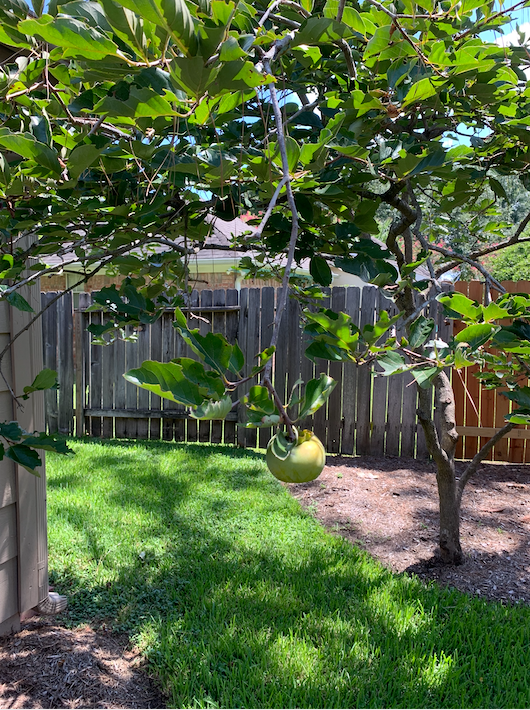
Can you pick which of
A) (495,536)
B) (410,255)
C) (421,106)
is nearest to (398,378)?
(495,536)

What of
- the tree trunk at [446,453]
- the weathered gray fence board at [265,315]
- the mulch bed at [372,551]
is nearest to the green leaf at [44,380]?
the mulch bed at [372,551]

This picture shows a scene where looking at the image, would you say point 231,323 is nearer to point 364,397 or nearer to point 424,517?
point 364,397

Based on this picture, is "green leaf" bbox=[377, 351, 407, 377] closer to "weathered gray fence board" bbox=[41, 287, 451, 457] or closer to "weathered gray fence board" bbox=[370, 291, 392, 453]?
"weathered gray fence board" bbox=[41, 287, 451, 457]

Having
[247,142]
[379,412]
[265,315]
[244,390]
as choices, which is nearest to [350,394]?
[379,412]

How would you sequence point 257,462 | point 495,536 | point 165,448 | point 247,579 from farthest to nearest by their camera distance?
point 165,448 → point 257,462 → point 495,536 → point 247,579

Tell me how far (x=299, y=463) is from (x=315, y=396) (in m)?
0.13

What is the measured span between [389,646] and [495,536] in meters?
1.74

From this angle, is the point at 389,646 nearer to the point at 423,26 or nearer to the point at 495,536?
the point at 495,536

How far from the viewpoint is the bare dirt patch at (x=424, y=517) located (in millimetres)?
3033

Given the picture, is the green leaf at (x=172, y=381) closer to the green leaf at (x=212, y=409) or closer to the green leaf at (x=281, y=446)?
the green leaf at (x=212, y=409)

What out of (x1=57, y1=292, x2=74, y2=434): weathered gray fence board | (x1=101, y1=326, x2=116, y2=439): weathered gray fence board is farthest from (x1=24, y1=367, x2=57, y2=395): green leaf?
(x1=57, y1=292, x2=74, y2=434): weathered gray fence board

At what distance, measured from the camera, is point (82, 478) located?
14.9 ft

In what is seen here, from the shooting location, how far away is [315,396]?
0.77m

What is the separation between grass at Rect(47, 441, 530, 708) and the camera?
201cm
